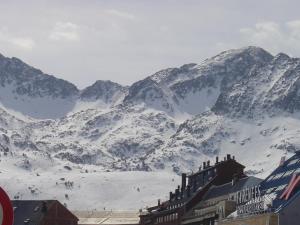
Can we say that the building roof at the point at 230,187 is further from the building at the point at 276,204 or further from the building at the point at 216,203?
Answer: the building at the point at 276,204

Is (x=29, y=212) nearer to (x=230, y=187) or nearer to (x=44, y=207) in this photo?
(x=44, y=207)

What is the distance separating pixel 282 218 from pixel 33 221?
Answer: 360 ft

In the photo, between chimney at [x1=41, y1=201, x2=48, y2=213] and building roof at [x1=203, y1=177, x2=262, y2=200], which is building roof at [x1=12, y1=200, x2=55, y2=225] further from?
building roof at [x1=203, y1=177, x2=262, y2=200]

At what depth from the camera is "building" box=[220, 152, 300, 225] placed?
255ft

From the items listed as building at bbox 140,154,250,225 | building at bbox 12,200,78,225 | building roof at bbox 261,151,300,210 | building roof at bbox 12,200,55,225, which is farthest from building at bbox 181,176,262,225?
building roof at bbox 12,200,55,225

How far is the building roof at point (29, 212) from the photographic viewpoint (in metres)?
180

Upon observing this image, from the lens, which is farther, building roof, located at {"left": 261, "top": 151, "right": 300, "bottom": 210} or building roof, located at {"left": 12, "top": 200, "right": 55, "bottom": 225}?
building roof, located at {"left": 12, "top": 200, "right": 55, "bottom": 225}

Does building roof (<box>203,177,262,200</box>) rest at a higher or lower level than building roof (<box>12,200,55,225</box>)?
lower

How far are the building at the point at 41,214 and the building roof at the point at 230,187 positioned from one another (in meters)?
47.7

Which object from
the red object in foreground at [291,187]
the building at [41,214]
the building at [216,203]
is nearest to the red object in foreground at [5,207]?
the red object in foreground at [291,187]

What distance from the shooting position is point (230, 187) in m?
133

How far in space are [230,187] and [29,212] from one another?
64.9 meters

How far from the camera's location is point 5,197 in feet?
53.6

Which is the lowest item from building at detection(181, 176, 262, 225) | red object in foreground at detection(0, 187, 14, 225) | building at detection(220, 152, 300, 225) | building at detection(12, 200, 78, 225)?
red object in foreground at detection(0, 187, 14, 225)
